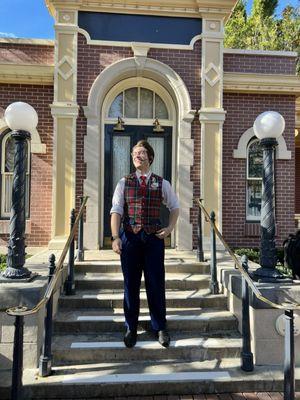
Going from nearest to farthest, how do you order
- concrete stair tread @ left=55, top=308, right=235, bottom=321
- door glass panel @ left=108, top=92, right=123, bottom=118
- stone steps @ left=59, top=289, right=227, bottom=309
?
concrete stair tread @ left=55, top=308, right=235, bottom=321 → stone steps @ left=59, top=289, right=227, bottom=309 → door glass panel @ left=108, top=92, right=123, bottom=118

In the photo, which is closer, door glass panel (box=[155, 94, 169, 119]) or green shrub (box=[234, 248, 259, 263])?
green shrub (box=[234, 248, 259, 263])

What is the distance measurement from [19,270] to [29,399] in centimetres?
123

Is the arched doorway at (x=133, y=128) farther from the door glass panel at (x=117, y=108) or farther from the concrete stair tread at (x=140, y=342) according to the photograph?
the concrete stair tread at (x=140, y=342)

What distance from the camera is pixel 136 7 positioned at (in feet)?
23.7

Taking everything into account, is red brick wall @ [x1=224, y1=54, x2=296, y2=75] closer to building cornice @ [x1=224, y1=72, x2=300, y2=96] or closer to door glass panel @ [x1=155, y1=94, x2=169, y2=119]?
building cornice @ [x1=224, y1=72, x2=300, y2=96]

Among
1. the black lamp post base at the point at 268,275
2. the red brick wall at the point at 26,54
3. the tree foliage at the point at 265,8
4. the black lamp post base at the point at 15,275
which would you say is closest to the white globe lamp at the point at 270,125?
the black lamp post base at the point at 268,275

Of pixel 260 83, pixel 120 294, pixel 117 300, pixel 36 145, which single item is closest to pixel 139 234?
pixel 117 300

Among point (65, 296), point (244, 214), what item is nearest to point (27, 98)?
point (65, 296)

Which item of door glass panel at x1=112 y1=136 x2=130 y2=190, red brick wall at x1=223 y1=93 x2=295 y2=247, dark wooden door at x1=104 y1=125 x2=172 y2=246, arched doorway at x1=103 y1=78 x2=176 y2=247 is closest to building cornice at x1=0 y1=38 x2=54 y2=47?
arched doorway at x1=103 y1=78 x2=176 y2=247

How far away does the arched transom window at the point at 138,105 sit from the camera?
7.51m

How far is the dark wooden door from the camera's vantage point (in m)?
7.30

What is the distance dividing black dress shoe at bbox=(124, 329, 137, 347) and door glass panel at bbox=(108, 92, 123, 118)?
15.4ft

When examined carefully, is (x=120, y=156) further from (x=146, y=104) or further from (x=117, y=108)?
(x=146, y=104)

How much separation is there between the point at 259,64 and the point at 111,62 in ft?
10.0
